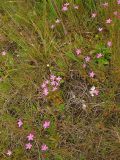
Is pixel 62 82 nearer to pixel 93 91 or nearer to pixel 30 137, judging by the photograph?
pixel 93 91

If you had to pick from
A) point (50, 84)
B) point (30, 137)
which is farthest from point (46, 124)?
point (50, 84)

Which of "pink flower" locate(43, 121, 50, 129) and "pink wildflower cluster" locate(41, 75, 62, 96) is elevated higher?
"pink wildflower cluster" locate(41, 75, 62, 96)

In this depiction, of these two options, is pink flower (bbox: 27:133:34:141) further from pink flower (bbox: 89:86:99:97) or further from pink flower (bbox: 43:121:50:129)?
pink flower (bbox: 89:86:99:97)

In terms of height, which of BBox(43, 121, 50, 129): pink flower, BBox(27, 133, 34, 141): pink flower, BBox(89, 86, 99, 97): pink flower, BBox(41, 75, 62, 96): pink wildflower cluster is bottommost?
BBox(27, 133, 34, 141): pink flower

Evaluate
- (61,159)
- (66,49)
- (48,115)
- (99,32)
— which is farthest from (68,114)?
(99,32)

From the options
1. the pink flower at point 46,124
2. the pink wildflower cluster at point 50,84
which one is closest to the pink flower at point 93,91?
the pink wildflower cluster at point 50,84

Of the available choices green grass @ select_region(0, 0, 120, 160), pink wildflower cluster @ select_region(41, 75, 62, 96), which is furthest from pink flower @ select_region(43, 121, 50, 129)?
pink wildflower cluster @ select_region(41, 75, 62, 96)
